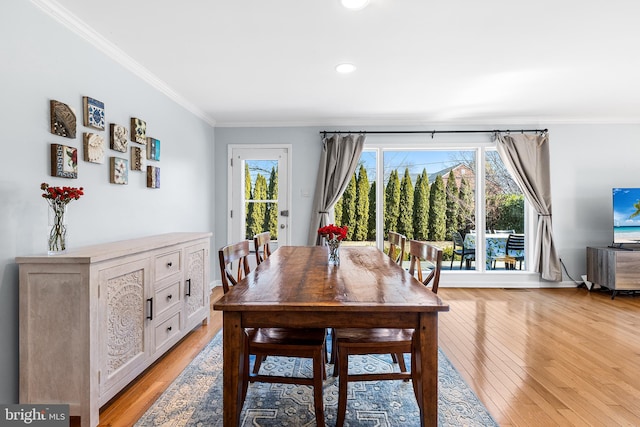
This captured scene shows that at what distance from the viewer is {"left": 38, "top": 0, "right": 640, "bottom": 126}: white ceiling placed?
222 centimetres

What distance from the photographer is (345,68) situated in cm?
311

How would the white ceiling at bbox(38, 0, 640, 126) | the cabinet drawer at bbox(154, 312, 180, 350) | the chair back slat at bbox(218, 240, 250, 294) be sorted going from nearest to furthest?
the chair back slat at bbox(218, 240, 250, 294) → the white ceiling at bbox(38, 0, 640, 126) → the cabinet drawer at bbox(154, 312, 180, 350)

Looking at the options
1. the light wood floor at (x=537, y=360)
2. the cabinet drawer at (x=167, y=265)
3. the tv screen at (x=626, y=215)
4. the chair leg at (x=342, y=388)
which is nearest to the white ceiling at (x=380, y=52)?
the tv screen at (x=626, y=215)

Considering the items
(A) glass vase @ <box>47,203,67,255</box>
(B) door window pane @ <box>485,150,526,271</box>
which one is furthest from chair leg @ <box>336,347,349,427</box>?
(B) door window pane @ <box>485,150,526,271</box>

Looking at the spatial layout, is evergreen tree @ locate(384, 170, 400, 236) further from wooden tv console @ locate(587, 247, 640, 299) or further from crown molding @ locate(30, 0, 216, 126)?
crown molding @ locate(30, 0, 216, 126)

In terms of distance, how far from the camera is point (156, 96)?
11.3 feet

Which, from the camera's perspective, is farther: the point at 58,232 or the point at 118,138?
the point at 118,138

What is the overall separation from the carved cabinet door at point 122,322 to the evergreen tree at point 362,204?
3267 millimetres

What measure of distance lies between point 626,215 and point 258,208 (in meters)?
4.91

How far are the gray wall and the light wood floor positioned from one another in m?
1.01

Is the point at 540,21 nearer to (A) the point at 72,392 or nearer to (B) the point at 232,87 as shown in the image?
(B) the point at 232,87

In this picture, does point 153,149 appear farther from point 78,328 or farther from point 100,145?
point 78,328

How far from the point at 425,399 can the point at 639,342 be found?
8.99ft

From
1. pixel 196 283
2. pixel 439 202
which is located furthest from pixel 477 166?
pixel 196 283
